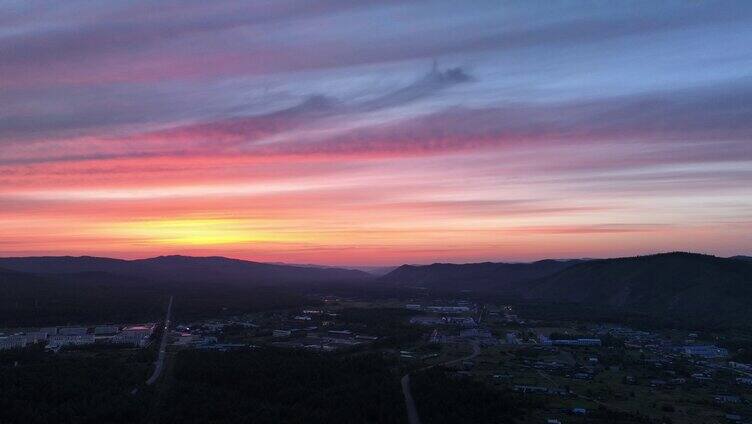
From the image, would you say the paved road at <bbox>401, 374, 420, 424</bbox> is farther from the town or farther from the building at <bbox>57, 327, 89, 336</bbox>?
A: the building at <bbox>57, 327, 89, 336</bbox>

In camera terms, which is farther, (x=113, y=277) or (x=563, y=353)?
(x=113, y=277)

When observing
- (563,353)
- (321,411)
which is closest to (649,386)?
(563,353)

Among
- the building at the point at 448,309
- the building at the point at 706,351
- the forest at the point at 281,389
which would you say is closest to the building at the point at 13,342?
the forest at the point at 281,389

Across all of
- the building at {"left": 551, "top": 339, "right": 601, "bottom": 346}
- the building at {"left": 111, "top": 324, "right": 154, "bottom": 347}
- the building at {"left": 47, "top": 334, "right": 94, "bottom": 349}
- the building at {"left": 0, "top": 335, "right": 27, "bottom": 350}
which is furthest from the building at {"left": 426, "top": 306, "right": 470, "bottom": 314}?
the building at {"left": 0, "top": 335, "right": 27, "bottom": 350}

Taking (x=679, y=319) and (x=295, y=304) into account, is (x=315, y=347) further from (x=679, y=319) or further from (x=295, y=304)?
(x=679, y=319)

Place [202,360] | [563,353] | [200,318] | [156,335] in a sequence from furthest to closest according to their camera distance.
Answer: [200,318] < [156,335] < [563,353] < [202,360]

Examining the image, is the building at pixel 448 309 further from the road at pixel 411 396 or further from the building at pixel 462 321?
the road at pixel 411 396

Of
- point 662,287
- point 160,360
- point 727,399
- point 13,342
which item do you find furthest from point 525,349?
point 662,287

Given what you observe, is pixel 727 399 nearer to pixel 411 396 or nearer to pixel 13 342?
pixel 411 396
